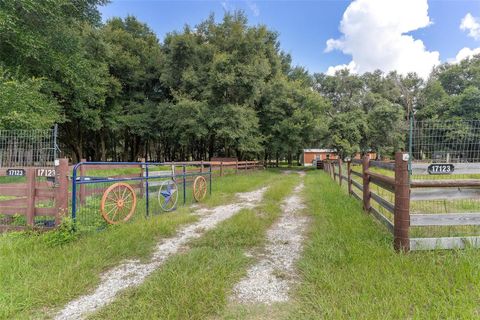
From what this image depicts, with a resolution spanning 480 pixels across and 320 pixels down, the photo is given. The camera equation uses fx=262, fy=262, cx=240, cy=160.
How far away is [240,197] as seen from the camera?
830 centimetres

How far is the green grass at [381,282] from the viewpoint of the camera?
2.18 meters

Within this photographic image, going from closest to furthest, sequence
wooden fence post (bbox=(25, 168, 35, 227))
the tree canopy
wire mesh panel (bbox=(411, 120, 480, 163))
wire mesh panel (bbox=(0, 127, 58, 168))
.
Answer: wire mesh panel (bbox=(411, 120, 480, 163)) → wooden fence post (bbox=(25, 168, 35, 227)) → wire mesh panel (bbox=(0, 127, 58, 168)) → the tree canopy

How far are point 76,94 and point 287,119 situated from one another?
15946mm

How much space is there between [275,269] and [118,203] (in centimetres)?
320

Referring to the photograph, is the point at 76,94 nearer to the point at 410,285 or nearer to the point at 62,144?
the point at 62,144

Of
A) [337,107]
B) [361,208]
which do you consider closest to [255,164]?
[361,208]

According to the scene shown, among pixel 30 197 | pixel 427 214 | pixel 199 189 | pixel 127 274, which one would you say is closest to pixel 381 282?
pixel 427 214

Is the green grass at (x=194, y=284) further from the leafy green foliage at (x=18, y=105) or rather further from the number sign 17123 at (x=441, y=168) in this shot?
the leafy green foliage at (x=18, y=105)

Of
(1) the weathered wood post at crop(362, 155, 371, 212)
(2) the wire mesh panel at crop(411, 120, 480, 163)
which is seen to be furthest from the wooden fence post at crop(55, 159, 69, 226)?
(1) the weathered wood post at crop(362, 155, 371, 212)

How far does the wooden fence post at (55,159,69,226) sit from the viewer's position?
4027 millimetres

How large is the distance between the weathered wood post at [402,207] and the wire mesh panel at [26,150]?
21.9 feet

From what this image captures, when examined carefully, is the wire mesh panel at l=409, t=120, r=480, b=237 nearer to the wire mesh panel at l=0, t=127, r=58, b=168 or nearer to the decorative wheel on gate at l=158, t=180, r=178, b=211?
the decorative wheel on gate at l=158, t=180, r=178, b=211

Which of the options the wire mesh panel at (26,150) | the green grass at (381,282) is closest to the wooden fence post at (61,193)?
the wire mesh panel at (26,150)

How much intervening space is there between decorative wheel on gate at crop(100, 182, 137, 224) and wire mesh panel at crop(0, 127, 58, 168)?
84.8 inches
